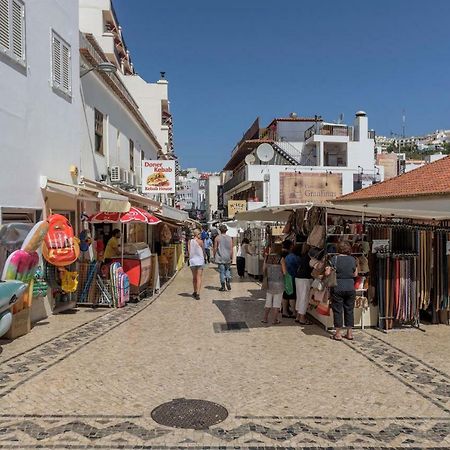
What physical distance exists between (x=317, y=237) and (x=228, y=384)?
12.6 feet

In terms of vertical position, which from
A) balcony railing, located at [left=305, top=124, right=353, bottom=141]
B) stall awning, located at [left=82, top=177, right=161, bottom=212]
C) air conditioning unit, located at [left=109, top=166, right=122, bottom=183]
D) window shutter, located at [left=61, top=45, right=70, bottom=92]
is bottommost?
stall awning, located at [left=82, top=177, right=161, bottom=212]

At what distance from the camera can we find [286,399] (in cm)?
520

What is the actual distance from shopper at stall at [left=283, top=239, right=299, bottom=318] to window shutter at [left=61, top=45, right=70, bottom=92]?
6129mm

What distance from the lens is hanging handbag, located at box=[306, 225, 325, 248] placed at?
8.68 meters

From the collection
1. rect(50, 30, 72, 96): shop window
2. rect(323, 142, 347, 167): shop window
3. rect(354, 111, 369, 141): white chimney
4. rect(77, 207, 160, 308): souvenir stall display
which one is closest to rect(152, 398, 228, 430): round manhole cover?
rect(77, 207, 160, 308): souvenir stall display

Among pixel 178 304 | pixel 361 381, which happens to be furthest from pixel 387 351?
pixel 178 304

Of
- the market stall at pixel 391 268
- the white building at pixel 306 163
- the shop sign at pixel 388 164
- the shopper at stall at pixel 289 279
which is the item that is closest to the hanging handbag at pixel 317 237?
the market stall at pixel 391 268

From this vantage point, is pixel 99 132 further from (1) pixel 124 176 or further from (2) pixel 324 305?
(2) pixel 324 305

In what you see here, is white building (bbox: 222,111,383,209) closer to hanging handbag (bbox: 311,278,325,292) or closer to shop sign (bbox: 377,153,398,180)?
shop sign (bbox: 377,153,398,180)

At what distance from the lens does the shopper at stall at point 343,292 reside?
25.7 feet

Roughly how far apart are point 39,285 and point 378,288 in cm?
619

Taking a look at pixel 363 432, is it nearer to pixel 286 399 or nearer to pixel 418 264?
pixel 286 399

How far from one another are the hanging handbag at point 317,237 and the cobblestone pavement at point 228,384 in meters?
1.57

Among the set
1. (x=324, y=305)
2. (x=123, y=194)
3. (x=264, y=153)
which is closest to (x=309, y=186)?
(x=264, y=153)
